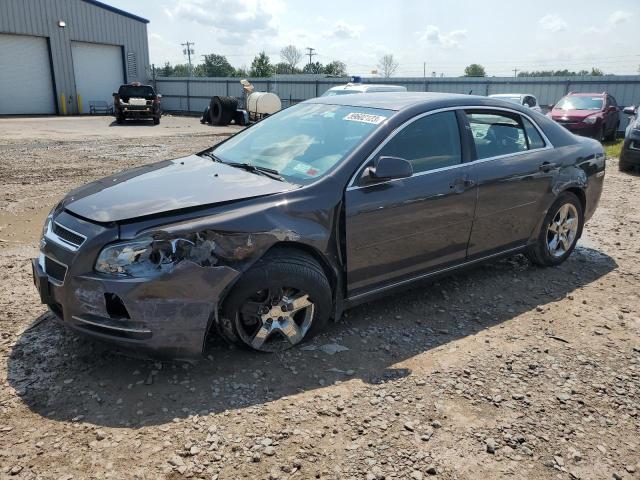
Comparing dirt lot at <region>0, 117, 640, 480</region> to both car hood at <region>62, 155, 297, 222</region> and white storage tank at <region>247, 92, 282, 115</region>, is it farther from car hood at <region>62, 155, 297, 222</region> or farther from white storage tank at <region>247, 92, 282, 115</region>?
white storage tank at <region>247, 92, 282, 115</region>

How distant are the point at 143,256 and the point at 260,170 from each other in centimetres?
117

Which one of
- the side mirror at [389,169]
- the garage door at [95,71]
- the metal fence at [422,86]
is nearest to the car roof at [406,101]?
the side mirror at [389,169]

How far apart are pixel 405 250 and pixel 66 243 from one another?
2260 mm

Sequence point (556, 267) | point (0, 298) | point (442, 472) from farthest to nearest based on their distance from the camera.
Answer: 1. point (556, 267)
2. point (0, 298)
3. point (442, 472)

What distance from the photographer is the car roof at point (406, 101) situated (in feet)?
12.9

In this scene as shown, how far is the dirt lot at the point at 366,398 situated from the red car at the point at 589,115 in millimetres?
14150

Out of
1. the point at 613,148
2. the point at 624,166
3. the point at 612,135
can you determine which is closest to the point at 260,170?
the point at 624,166

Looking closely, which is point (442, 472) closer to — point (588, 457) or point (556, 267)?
point (588, 457)

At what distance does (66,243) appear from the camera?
2949 mm

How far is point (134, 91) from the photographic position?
22875mm

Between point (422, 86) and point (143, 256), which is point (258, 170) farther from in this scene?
point (422, 86)

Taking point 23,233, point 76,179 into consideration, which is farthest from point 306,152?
point 76,179

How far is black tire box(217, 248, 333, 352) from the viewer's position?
10.0 ft

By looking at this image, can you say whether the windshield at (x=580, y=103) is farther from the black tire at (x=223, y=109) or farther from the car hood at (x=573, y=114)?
the black tire at (x=223, y=109)
